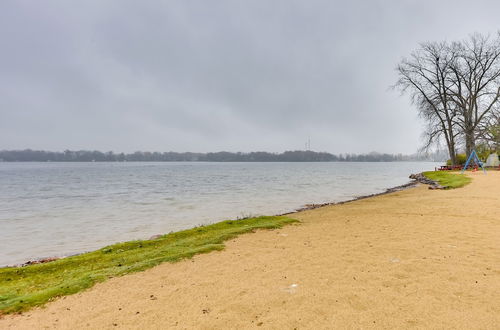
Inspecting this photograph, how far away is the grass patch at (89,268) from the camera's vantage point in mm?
5508

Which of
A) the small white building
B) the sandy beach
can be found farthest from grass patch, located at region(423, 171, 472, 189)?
the small white building

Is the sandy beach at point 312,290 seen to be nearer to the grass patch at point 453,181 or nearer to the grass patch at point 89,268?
the grass patch at point 89,268

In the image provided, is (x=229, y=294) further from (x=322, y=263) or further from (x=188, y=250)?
(x=188, y=250)

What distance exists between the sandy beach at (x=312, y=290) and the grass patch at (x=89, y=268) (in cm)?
40

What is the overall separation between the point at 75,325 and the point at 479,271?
7088mm

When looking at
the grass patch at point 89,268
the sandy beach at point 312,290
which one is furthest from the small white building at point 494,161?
the grass patch at point 89,268

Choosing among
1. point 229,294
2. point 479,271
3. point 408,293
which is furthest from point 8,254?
point 479,271

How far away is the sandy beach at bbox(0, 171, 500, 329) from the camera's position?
13.0ft

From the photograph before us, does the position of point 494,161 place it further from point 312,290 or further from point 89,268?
point 89,268

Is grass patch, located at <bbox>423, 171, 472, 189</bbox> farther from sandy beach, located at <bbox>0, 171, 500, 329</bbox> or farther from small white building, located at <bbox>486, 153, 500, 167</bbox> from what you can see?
small white building, located at <bbox>486, 153, 500, 167</bbox>

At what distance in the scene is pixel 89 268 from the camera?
285 inches

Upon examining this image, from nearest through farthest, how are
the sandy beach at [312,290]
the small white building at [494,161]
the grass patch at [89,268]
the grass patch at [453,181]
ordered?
the sandy beach at [312,290]
the grass patch at [89,268]
the grass patch at [453,181]
the small white building at [494,161]

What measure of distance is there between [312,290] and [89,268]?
19.0 ft

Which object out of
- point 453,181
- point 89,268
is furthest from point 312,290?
point 453,181
